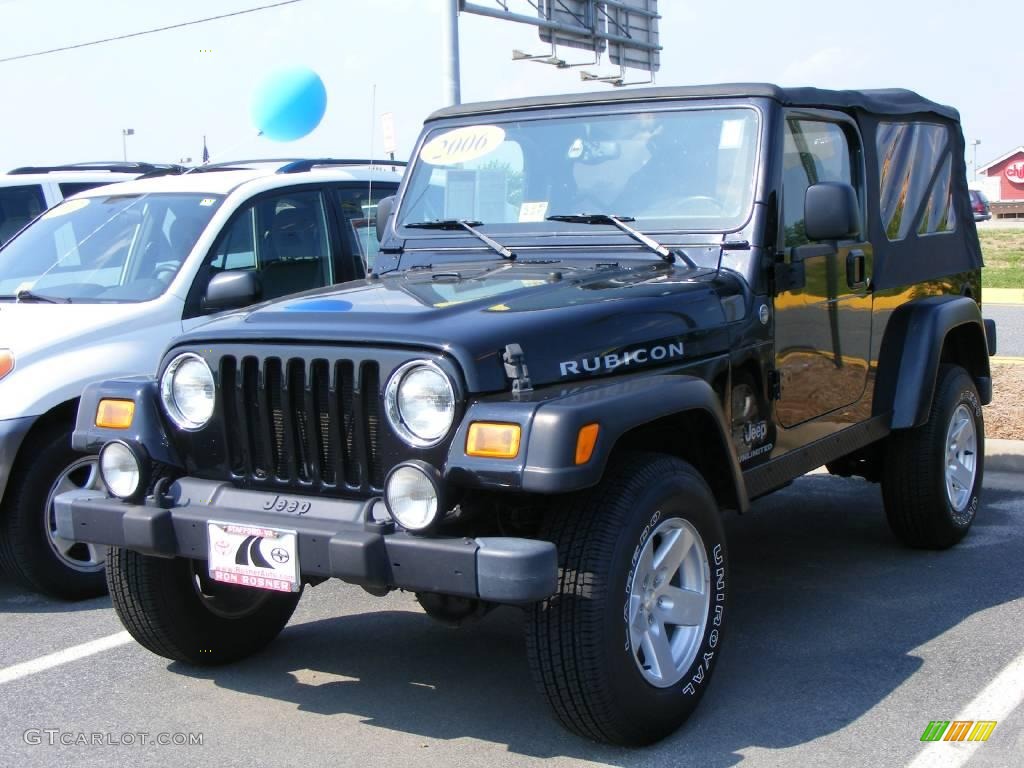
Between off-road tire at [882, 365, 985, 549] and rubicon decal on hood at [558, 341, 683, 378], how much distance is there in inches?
80.3

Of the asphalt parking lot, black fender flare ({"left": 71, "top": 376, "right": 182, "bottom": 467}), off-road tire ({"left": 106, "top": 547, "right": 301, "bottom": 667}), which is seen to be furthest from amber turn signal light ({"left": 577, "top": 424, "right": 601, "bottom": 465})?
off-road tire ({"left": 106, "top": 547, "right": 301, "bottom": 667})

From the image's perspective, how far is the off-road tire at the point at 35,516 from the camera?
528 centimetres

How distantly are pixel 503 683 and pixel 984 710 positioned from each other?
1581mm

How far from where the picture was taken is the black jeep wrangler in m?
3.45

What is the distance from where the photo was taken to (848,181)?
5297mm

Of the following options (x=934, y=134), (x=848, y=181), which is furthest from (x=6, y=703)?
(x=934, y=134)

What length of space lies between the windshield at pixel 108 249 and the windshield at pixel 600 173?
1477 mm

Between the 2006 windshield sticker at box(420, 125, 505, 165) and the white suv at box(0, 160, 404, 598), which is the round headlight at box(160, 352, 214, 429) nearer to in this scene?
the white suv at box(0, 160, 404, 598)

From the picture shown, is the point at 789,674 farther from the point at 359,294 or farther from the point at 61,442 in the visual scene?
the point at 61,442

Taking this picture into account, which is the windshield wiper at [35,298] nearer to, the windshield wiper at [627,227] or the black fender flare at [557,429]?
the windshield wiper at [627,227]

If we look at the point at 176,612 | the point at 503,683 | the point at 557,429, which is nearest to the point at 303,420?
the point at 557,429

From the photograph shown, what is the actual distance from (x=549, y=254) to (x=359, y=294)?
82 cm

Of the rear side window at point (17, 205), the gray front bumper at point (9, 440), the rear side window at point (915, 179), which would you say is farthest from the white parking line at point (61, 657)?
the rear side window at point (17, 205)

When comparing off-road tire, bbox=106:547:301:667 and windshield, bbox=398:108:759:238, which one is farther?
windshield, bbox=398:108:759:238
